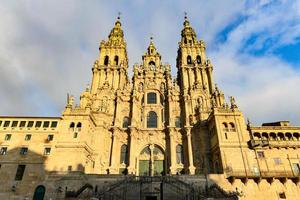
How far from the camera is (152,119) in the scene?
43.9 metres

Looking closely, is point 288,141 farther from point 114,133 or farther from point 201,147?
point 114,133

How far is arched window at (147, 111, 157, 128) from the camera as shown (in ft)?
142

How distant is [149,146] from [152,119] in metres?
5.59

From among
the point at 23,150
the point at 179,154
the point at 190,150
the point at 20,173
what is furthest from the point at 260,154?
the point at 23,150

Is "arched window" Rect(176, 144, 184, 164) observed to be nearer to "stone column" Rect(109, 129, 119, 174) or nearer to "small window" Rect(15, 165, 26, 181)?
"stone column" Rect(109, 129, 119, 174)

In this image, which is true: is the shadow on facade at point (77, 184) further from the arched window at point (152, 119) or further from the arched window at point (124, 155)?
the arched window at point (152, 119)

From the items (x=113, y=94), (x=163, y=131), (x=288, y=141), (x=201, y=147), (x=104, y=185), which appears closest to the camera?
(x=104, y=185)

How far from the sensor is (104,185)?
29.8 metres

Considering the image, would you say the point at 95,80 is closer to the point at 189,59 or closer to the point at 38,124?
the point at 38,124

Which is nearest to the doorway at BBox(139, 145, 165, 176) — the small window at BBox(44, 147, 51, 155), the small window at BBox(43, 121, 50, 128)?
the small window at BBox(44, 147, 51, 155)

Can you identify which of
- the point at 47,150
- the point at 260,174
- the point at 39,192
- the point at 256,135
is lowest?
the point at 39,192

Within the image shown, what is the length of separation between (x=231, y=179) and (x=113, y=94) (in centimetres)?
2551

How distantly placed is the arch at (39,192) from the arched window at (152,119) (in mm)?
19817

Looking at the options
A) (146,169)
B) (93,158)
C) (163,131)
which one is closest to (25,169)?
(93,158)
